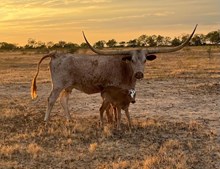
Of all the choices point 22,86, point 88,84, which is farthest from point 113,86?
point 22,86

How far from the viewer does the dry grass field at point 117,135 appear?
8.30 m

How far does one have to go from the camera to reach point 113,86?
11.0m

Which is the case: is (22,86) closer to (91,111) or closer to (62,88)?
(91,111)

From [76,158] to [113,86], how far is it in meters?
2.94

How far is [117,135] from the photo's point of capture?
1026cm

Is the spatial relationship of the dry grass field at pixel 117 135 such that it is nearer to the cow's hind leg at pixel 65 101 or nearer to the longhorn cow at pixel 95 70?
the cow's hind leg at pixel 65 101

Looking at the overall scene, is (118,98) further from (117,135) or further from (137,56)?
(137,56)

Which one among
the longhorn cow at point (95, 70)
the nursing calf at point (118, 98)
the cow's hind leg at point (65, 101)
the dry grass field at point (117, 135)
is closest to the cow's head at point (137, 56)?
the longhorn cow at point (95, 70)

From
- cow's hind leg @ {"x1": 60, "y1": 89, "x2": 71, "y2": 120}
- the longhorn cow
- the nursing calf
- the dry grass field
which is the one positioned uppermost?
the longhorn cow

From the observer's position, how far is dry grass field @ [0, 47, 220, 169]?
830cm

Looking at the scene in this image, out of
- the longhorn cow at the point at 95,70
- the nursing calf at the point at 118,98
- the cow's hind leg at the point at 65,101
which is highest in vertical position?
the longhorn cow at the point at 95,70

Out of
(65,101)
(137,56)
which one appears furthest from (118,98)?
(65,101)

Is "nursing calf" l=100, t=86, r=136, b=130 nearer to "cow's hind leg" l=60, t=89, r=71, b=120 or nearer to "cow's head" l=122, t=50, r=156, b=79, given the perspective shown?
"cow's head" l=122, t=50, r=156, b=79

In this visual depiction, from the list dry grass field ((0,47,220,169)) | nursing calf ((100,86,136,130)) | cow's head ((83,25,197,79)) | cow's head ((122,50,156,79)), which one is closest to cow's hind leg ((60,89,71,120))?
dry grass field ((0,47,220,169))
